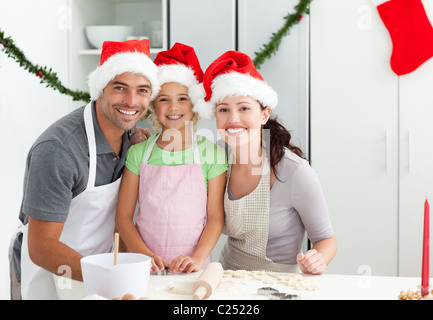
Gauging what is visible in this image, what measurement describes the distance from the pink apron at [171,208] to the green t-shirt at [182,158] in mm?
20

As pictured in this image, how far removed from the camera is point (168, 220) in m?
1.42

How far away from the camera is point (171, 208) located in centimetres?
143

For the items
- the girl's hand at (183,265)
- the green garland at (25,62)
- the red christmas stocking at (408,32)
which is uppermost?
the red christmas stocking at (408,32)

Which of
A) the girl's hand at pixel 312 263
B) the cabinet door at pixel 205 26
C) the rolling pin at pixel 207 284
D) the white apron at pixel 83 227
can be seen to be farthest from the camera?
the cabinet door at pixel 205 26

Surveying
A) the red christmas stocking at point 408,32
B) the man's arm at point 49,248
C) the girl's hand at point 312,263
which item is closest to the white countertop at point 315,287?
the girl's hand at point 312,263

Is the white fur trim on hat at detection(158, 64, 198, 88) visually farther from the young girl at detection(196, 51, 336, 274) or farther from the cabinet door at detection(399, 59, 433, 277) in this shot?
the cabinet door at detection(399, 59, 433, 277)

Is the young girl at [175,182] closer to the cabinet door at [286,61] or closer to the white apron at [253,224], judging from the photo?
the white apron at [253,224]

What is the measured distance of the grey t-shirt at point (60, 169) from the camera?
1286 millimetres

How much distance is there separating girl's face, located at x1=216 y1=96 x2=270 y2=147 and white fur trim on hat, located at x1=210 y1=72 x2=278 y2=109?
0.02 meters

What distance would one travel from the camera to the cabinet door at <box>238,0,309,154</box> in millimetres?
2361

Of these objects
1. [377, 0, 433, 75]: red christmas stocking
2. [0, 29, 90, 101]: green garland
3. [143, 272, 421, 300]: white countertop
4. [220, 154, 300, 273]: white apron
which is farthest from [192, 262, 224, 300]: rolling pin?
[377, 0, 433, 75]: red christmas stocking
